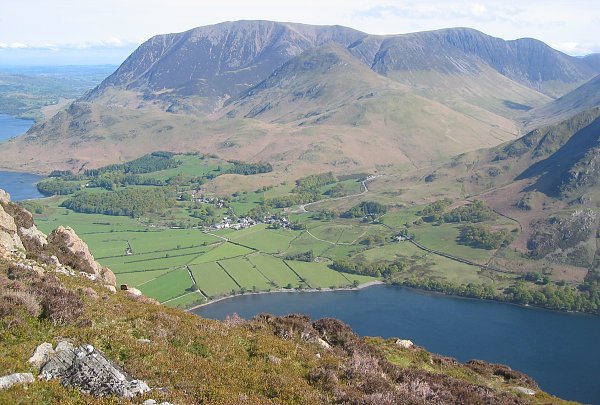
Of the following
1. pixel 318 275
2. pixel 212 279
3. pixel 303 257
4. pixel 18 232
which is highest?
pixel 18 232

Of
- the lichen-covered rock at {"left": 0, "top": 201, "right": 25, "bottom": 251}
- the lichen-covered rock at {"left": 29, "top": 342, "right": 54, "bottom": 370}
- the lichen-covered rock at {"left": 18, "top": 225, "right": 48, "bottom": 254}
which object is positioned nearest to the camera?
the lichen-covered rock at {"left": 29, "top": 342, "right": 54, "bottom": 370}

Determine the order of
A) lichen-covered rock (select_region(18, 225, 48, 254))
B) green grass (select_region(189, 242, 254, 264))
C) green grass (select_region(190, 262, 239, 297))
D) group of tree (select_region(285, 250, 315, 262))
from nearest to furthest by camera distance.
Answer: lichen-covered rock (select_region(18, 225, 48, 254)), green grass (select_region(190, 262, 239, 297)), green grass (select_region(189, 242, 254, 264)), group of tree (select_region(285, 250, 315, 262))

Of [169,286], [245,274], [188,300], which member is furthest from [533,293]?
[169,286]

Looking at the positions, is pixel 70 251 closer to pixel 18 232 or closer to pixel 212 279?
pixel 18 232

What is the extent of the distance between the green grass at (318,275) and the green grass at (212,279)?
25.5 meters

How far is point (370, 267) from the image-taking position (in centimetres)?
17925

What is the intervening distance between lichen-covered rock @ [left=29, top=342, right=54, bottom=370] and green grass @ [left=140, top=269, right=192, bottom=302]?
130 m

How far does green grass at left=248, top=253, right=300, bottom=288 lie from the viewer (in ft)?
543

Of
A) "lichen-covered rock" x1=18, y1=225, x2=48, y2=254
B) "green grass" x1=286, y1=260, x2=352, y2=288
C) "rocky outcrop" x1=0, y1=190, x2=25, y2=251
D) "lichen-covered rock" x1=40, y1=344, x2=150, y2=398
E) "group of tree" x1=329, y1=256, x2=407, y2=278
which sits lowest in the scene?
"green grass" x1=286, y1=260, x2=352, y2=288

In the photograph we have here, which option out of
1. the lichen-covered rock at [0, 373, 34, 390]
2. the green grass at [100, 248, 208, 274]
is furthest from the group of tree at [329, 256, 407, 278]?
the lichen-covered rock at [0, 373, 34, 390]

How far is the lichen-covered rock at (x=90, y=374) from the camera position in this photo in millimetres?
15742

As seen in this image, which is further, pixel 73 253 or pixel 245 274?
pixel 245 274

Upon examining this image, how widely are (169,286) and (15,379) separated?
144669mm

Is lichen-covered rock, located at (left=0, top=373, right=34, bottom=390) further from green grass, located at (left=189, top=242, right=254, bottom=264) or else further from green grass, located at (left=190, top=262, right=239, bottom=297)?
green grass, located at (left=189, top=242, right=254, bottom=264)
